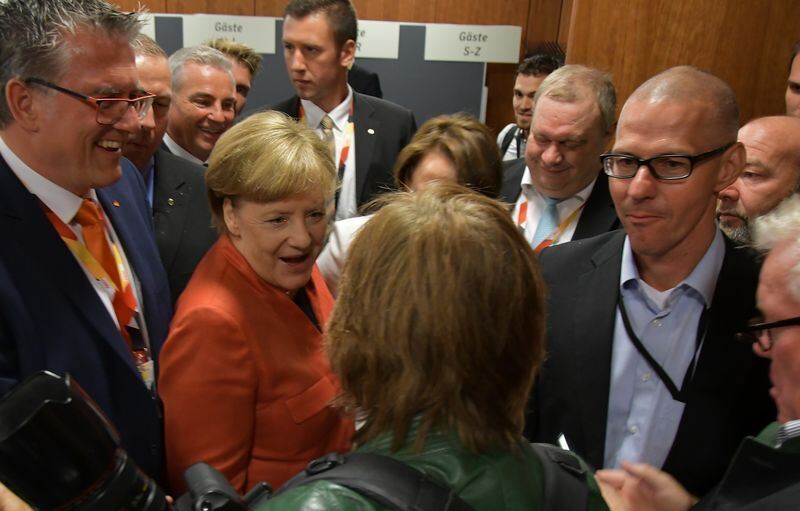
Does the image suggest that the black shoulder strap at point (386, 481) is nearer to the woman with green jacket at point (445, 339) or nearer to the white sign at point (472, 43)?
the woman with green jacket at point (445, 339)

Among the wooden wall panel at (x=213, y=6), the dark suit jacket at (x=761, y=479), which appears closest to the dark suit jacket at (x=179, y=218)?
the dark suit jacket at (x=761, y=479)

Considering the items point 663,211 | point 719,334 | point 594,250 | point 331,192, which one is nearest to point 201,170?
point 331,192

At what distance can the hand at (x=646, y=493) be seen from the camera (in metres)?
1.48

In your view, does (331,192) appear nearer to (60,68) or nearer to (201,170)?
(60,68)

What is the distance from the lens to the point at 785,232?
1.42 meters

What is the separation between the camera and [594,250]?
1897mm

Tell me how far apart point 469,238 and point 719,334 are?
93 cm

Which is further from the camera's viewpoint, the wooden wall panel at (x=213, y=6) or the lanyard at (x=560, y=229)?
the wooden wall panel at (x=213, y=6)

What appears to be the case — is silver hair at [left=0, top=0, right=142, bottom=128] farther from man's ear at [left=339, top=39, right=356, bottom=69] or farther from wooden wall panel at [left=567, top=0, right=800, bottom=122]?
wooden wall panel at [left=567, top=0, right=800, bottom=122]

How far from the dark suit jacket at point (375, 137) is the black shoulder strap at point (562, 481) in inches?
94.1

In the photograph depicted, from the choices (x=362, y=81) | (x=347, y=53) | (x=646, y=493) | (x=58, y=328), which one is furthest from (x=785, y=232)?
(x=362, y=81)

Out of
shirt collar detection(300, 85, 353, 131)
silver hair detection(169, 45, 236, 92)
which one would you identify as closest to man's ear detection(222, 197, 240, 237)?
silver hair detection(169, 45, 236, 92)

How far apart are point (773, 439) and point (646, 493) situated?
281 mm

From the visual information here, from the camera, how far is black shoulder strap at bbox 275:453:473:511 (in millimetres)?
903
